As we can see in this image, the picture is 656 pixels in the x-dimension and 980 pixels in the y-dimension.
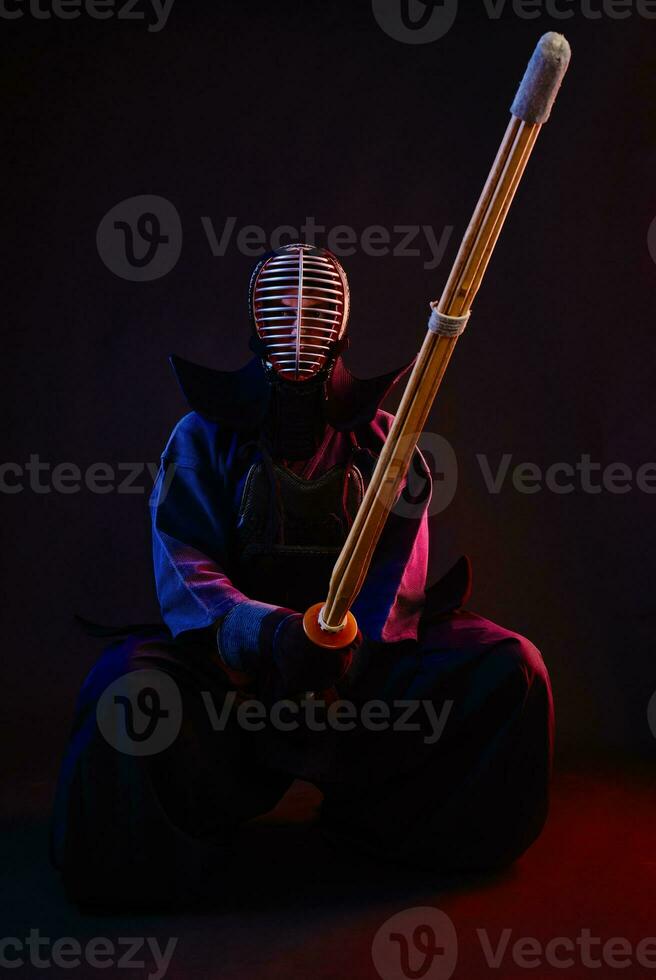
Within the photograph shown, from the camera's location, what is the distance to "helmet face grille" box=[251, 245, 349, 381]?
2.36 metres

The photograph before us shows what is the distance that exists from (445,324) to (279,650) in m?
0.74

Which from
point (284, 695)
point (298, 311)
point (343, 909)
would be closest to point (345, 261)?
point (298, 311)

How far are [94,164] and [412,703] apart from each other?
2037 mm

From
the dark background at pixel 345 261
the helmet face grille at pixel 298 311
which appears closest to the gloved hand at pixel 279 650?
the helmet face grille at pixel 298 311

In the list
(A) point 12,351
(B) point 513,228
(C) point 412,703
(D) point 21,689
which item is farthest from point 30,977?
(B) point 513,228

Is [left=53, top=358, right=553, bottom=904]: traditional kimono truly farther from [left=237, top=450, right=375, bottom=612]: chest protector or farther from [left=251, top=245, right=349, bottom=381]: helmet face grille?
[left=251, top=245, right=349, bottom=381]: helmet face grille

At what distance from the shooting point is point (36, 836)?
2.61 metres

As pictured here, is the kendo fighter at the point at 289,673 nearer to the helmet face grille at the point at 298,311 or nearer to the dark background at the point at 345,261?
the helmet face grille at the point at 298,311

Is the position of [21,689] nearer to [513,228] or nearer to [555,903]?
[555,903]

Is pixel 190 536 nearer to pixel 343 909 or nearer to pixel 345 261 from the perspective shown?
pixel 343 909

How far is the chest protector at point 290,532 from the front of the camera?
243 cm

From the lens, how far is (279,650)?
2.13m

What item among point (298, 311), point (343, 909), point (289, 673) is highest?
point (298, 311)

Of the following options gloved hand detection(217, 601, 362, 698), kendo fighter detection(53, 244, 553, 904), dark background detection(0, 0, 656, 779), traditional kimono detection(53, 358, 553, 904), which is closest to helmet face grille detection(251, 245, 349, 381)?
kendo fighter detection(53, 244, 553, 904)
